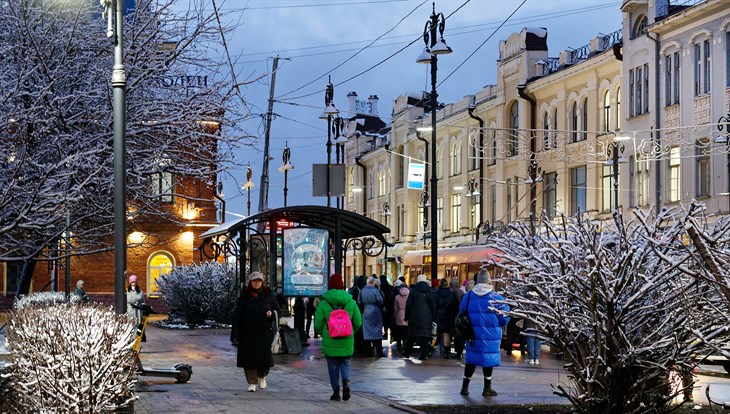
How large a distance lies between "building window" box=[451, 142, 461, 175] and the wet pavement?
123 feet

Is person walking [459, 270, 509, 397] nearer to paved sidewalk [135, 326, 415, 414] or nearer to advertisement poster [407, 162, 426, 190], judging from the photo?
Answer: paved sidewalk [135, 326, 415, 414]

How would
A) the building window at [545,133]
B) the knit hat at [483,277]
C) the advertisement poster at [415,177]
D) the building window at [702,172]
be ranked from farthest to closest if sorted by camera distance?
the building window at [545,133] → the advertisement poster at [415,177] → the building window at [702,172] → the knit hat at [483,277]

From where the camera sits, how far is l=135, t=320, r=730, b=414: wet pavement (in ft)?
49.0

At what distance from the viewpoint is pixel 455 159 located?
209 feet

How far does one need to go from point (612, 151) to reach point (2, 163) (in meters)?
31.0

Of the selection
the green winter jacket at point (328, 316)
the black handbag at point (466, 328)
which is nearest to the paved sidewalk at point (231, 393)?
the green winter jacket at point (328, 316)

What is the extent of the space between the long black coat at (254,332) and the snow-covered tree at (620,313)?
5.72 metres

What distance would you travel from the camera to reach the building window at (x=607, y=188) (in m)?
46.2

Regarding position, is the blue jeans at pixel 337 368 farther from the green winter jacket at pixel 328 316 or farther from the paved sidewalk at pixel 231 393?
the paved sidewalk at pixel 231 393

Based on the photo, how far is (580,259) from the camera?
1143 centimetres

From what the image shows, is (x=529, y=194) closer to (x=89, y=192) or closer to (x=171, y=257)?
(x=171, y=257)

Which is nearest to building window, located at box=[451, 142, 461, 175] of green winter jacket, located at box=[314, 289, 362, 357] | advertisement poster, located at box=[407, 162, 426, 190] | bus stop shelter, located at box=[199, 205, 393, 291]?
advertisement poster, located at box=[407, 162, 426, 190]

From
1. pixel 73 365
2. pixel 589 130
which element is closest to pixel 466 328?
pixel 73 365

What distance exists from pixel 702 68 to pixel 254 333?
1090 inches
